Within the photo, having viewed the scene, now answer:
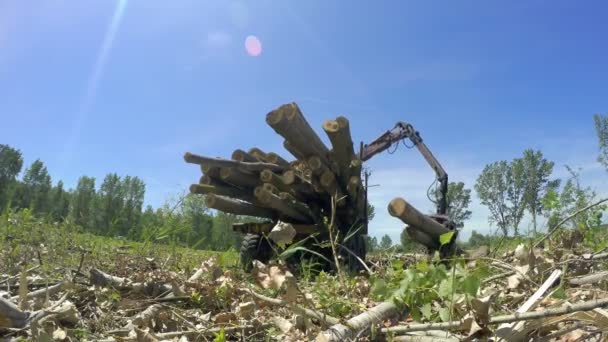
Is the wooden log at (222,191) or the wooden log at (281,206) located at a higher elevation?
the wooden log at (222,191)

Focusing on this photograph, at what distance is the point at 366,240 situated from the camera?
6621 millimetres

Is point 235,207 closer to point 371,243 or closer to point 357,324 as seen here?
point 371,243

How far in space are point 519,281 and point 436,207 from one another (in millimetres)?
8225

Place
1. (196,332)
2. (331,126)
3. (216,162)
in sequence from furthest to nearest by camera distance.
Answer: (216,162)
(331,126)
(196,332)

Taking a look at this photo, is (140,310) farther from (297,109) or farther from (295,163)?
(295,163)

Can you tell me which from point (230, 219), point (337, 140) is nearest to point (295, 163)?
point (337, 140)

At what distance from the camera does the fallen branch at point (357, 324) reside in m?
1.41

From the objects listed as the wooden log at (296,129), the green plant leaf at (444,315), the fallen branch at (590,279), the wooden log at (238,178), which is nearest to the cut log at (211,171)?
the wooden log at (238,178)

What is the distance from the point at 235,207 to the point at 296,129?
5.57 ft

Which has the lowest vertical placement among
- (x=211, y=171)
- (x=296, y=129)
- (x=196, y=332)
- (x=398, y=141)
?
(x=196, y=332)

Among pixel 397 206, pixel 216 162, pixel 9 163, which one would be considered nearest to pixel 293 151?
pixel 216 162

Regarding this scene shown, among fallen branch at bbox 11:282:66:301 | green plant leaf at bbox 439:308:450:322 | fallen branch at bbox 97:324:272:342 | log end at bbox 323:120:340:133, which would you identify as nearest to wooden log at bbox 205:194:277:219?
log end at bbox 323:120:340:133

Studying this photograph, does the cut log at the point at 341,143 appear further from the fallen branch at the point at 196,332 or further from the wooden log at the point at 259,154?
the fallen branch at the point at 196,332

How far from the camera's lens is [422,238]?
6461 millimetres
